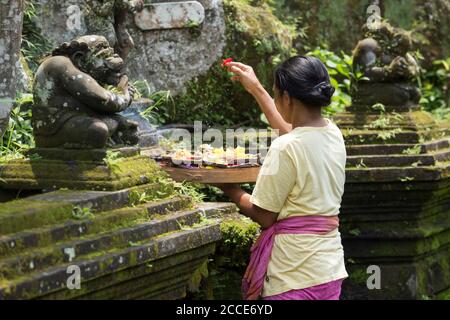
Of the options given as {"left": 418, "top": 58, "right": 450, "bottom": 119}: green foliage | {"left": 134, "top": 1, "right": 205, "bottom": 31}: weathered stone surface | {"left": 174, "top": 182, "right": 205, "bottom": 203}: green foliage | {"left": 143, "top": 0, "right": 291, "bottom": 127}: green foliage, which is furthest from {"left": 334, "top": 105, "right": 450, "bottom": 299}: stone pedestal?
{"left": 418, "top": 58, "right": 450, "bottom": 119}: green foliage

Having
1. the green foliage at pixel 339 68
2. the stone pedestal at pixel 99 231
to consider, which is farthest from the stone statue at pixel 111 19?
the green foliage at pixel 339 68

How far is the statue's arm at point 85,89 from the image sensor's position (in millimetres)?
4801

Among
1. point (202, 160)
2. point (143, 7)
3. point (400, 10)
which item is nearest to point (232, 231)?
point (202, 160)

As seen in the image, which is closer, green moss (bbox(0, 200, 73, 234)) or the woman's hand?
green moss (bbox(0, 200, 73, 234))

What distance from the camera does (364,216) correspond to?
7.27m

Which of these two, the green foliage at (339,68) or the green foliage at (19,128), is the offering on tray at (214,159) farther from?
the green foliage at (339,68)

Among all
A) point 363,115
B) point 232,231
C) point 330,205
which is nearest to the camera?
point 330,205

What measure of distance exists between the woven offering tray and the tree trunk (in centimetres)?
101

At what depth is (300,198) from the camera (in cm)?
428

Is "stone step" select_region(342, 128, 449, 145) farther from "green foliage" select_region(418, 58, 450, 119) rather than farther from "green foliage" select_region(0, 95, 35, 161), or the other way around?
"green foliage" select_region(418, 58, 450, 119)

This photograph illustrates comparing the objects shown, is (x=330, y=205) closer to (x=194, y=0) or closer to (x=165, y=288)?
(x=165, y=288)

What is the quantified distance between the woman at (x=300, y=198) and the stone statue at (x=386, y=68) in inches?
132

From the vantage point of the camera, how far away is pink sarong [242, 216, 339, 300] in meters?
4.30
